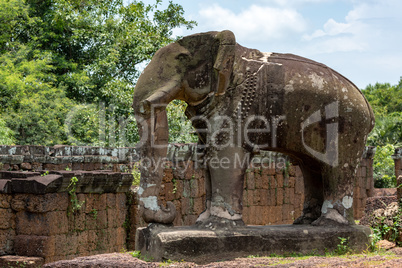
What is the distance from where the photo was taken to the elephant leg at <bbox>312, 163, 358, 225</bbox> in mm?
5578

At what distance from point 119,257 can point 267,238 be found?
1.39 m

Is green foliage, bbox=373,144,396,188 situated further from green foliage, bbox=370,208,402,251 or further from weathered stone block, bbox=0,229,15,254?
weathered stone block, bbox=0,229,15,254

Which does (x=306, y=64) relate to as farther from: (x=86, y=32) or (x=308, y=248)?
(x=86, y=32)

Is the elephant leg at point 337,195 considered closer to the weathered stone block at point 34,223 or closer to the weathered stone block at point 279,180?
the weathered stone block at point 34,223

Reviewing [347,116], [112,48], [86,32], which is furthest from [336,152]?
[86,32]

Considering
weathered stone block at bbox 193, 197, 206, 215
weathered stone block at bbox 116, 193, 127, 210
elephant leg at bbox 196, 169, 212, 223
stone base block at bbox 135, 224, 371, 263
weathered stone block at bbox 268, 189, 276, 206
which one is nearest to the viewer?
stone base block at bbox 135, 224, 371, 263

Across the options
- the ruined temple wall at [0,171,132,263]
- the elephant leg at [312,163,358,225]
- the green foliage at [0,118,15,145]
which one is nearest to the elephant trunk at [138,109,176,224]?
the elephant leg at [312,163,358,225]

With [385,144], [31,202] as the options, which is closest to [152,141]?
[31,202]

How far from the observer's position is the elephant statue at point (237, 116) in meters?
5.25

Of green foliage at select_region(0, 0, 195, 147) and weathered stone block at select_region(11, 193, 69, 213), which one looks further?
green foliage at select_region(0, 0, 195, 147)

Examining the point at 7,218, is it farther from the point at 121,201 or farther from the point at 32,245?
the point at 121,201

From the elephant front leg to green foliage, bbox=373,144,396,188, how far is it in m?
17.1

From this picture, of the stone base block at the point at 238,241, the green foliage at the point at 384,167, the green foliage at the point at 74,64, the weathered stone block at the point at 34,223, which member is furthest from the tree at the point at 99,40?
the stone base block at the point at 238,241

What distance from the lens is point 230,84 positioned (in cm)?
536
